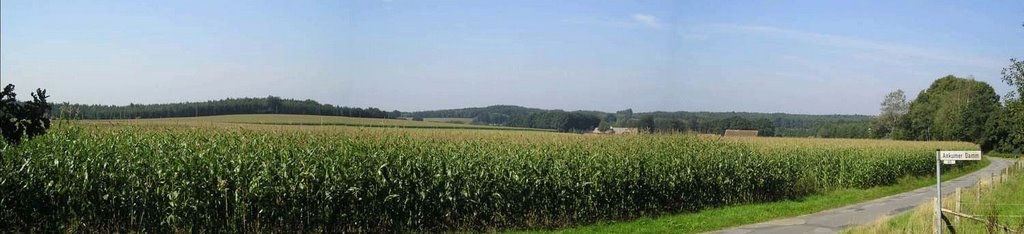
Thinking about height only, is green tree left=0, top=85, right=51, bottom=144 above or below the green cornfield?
above

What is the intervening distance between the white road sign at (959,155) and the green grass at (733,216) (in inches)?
265

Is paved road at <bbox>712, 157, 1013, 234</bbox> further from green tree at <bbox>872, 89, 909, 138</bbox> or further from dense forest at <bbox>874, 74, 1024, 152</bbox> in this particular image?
green tree at <bbox>872, 89, 909, 138</bbox>

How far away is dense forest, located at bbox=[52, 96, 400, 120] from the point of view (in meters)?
21.2

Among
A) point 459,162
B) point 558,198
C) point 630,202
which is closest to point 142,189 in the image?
point 459,162

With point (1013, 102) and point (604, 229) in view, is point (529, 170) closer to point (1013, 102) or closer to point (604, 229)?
point (604, 229)

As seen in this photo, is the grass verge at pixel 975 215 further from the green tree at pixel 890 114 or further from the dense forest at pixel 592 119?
the green tree at pixel 890 114

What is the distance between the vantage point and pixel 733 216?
60.1 feet

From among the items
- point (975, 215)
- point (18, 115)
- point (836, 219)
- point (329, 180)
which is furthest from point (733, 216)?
point (18, 115)

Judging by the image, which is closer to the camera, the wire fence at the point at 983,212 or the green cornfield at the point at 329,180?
the green cornfield at the point at 329,180

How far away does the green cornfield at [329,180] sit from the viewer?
11.1 metres

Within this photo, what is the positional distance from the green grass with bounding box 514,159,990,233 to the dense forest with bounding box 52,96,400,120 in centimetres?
1406

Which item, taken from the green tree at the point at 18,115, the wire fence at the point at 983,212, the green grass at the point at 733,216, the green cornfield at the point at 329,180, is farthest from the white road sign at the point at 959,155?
the green tree at the point at 18,115

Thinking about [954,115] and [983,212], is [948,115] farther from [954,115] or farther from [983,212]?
[983,212]

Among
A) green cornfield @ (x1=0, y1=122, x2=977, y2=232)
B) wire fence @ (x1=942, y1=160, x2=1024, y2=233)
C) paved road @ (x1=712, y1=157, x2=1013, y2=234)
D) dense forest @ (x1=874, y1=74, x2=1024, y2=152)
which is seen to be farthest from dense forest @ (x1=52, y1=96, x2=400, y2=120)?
dense forest @ (x1=874, y1=74, x2=1024, y2=152)
